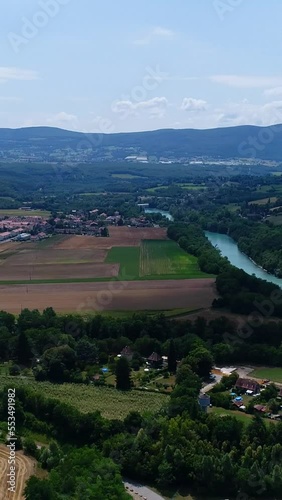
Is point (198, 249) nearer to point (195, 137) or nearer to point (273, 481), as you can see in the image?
point (273, 481)

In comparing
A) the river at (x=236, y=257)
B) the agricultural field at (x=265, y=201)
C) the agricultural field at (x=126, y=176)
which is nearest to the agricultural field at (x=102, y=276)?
the river at (x=236, y=257)

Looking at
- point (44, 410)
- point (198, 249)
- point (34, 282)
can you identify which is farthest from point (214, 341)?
point (198, 249)

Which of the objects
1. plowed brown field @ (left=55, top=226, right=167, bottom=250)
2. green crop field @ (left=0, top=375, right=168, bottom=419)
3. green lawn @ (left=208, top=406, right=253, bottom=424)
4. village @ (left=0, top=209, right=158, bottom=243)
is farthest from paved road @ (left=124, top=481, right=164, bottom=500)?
village @ (left=0, top=209, right=158, bottom=243)

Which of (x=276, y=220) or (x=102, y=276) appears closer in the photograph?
(x=102, y=276)

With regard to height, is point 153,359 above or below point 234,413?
above

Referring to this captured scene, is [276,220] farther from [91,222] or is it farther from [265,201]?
[91,222]

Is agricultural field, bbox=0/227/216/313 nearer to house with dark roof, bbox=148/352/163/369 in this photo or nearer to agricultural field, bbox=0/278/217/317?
agricultural field, bbox=0/278/217/317

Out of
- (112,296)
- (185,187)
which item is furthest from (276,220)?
(185,187)
